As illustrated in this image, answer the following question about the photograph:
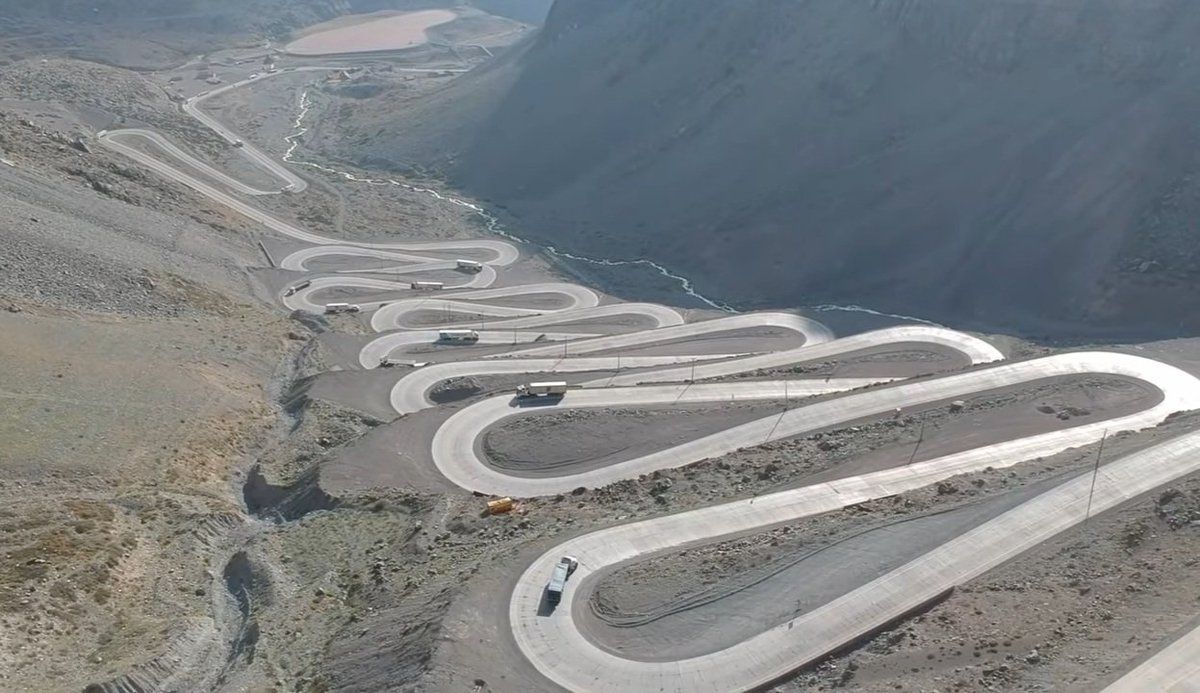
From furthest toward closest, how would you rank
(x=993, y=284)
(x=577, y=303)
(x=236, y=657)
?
(x=577, y=303) → (x=993, y=284) → (x=236, y=657)

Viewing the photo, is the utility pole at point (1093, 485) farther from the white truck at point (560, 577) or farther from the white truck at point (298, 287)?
the white truck at point (298, 287)

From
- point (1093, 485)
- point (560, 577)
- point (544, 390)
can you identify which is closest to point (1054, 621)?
point (1093, 485)

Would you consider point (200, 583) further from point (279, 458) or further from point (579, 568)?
point (579, 568)

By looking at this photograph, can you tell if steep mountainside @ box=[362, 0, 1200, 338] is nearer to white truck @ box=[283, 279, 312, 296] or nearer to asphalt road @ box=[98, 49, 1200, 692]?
asphalt road @ box=[98, 49, 1200, 692]

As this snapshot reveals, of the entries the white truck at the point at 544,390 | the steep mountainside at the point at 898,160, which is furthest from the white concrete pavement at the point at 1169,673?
the steep mountainside at the point at 898,160

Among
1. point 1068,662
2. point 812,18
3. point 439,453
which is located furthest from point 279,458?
point 812,18
